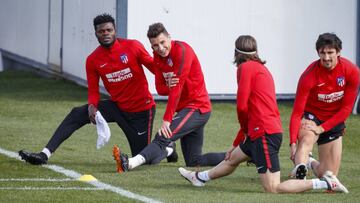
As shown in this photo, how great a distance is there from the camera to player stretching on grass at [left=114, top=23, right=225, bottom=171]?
12.7 m

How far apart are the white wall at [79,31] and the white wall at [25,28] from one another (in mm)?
1809

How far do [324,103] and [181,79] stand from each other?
5.04 feet

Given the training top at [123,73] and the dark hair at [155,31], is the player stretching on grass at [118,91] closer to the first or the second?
the training top at [123,73]

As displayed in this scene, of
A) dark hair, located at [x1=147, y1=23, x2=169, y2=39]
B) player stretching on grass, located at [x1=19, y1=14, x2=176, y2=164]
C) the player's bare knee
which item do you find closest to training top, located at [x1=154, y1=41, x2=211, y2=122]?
dark hair, located at [x1=147, y1=23, x2=169, y2=39]

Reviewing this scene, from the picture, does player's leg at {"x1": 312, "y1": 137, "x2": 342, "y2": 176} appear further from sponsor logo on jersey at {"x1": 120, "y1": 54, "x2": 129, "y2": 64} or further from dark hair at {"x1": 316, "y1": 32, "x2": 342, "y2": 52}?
sponsor logo on jersey at {"x1": 120, "y1": 54, "x2": 129, "y2": 64}

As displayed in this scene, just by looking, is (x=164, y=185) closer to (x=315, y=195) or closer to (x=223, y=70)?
(x=315, y=195)

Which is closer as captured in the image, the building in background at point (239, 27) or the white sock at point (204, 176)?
the white sock at point (204, 176)

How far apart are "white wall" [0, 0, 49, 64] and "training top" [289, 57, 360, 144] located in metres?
13.9

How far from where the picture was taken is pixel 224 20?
20.6m

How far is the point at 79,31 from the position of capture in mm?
22734

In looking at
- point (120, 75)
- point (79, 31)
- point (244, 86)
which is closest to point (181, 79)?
point (120, 75)

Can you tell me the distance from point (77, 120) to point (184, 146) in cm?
122

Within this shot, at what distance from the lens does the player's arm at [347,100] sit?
12.0 m

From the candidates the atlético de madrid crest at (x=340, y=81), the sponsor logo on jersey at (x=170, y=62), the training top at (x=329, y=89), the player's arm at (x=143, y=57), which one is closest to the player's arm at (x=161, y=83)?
the sponsor logo on jersey at (x=170, y=62)
